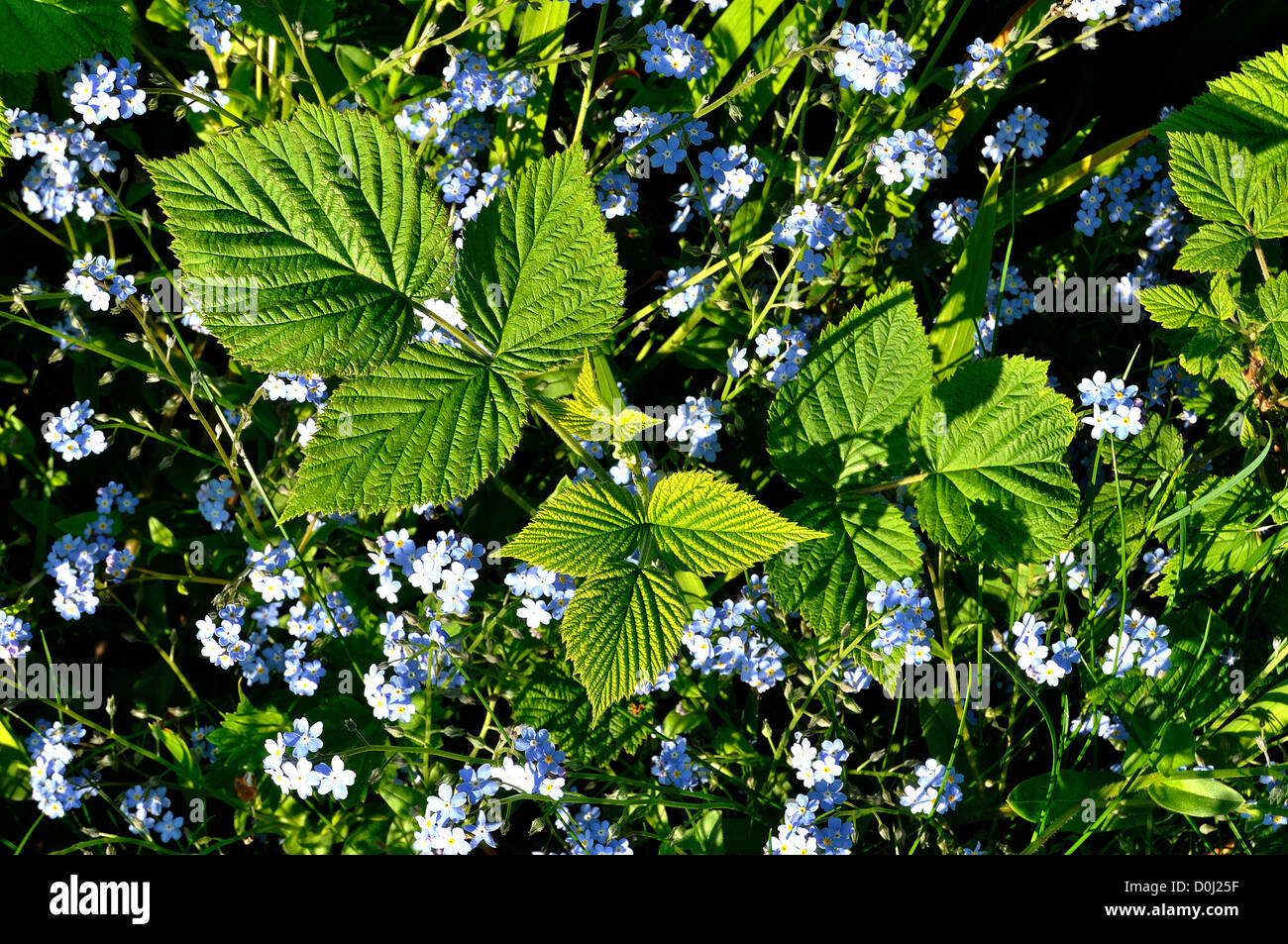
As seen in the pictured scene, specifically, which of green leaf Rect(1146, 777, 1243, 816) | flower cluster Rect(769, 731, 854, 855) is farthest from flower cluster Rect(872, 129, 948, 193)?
green leaf Rect(1146, 777, 1243, 816)

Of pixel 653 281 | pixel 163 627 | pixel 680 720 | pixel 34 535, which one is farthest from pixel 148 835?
pixel 653 281

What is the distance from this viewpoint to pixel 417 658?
2.92 m

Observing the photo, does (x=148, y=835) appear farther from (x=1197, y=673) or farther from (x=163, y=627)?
(x=1197, y=673)

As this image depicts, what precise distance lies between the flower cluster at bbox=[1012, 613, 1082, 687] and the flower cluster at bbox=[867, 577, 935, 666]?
34 cm

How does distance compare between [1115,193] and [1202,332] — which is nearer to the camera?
[1202,332]

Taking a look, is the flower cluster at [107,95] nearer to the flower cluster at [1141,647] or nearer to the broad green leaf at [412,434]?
the broad green leaf at [412,434]

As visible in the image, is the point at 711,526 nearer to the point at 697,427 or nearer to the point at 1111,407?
the point at 697,427

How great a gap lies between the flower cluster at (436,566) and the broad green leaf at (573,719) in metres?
0.35

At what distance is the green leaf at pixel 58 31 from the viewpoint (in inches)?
115

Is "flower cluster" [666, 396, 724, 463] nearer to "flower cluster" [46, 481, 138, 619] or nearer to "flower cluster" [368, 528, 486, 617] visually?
"flower cluster" [368, 528, 486, 617]

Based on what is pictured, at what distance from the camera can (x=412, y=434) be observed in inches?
88.7

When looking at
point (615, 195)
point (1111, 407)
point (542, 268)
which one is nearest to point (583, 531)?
point (542, 268)

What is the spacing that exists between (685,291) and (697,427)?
1.51 feet

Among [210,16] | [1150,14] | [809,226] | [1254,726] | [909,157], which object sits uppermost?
[210,16]
